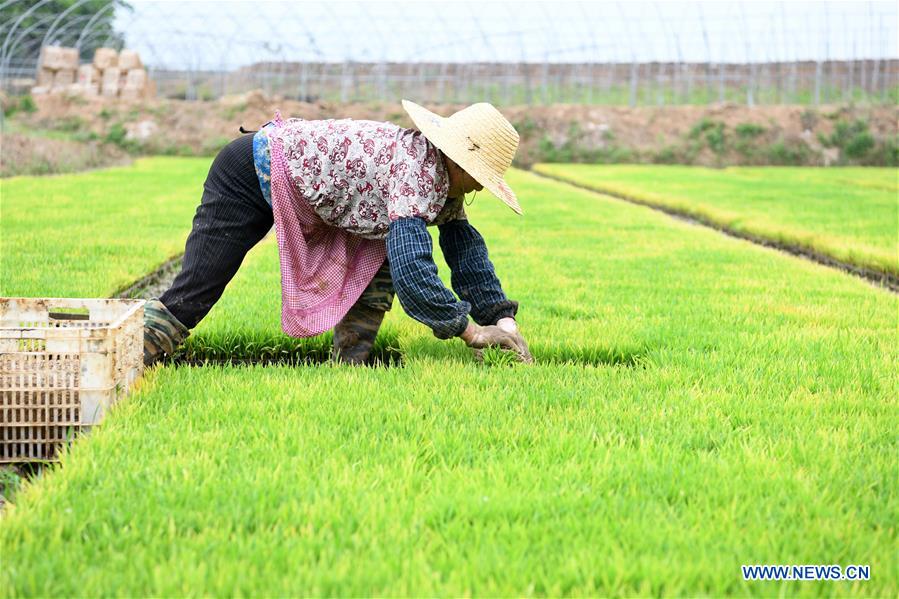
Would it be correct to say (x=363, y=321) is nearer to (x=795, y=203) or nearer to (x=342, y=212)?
(x=342, y=212)

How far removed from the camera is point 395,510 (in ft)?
6.07

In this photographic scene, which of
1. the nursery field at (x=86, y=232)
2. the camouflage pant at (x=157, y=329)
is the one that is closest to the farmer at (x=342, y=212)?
the camouflage pant at (x=157, y=329)

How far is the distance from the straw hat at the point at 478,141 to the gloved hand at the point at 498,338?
444mm

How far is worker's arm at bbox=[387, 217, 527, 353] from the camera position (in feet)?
9.30

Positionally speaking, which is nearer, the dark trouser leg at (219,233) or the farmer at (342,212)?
the farmer at (342,212)

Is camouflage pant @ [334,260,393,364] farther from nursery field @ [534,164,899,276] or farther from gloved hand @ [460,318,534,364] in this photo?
nursery field @ [534,164,899,276]

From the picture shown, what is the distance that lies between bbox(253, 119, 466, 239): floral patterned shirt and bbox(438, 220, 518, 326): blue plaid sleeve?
0.29 m

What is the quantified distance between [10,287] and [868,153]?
23885 mm

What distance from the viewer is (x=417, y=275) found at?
9.31 ft

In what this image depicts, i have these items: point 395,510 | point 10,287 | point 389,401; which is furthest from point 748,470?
point 10,287

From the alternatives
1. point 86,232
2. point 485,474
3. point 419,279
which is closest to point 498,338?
point 419,279

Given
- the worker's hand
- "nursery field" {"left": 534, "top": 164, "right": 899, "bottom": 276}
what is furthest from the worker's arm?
"nursery field" {"left": 534, "top": 164, "right": 899, "bottom": 276}

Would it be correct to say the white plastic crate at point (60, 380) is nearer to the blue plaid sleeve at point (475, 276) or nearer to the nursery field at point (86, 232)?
the blue plaid sleeve at point (475, 276)

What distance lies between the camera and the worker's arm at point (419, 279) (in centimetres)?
283
